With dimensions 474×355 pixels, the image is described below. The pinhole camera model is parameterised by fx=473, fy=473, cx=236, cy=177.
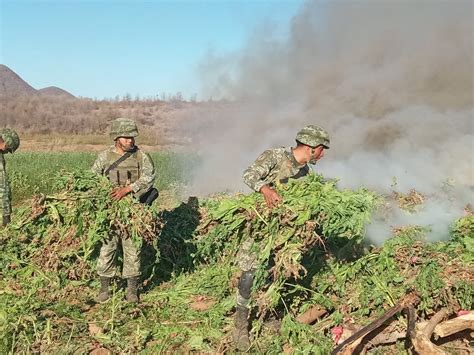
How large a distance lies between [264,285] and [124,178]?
226 centimetres

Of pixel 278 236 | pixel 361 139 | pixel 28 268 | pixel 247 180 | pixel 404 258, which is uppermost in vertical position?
pixel 361 139

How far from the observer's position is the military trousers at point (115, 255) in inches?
226

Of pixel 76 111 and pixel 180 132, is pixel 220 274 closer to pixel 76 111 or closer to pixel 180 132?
pixel 180 132

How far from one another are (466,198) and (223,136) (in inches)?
414

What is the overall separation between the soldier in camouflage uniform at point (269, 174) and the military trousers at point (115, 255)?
5.32 ft

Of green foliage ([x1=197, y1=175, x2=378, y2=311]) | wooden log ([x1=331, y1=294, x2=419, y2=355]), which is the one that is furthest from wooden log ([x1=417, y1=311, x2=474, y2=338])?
green foliage ([x1=197, y1=175, x2=378, y2=311])

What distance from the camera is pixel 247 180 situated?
476 cm

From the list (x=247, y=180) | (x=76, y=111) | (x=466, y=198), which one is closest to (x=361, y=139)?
(x=466, y=198)

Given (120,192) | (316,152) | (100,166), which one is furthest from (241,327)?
(100,166)

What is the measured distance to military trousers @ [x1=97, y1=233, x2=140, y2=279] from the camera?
5.75 m

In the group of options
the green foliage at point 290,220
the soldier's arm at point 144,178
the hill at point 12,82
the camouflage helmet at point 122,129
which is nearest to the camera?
the green foliage at point 290,220

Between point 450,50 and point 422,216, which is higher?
point 450,50

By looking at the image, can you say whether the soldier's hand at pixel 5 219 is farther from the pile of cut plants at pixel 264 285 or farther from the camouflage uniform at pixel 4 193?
the pile of cut plants at pixel 264 285

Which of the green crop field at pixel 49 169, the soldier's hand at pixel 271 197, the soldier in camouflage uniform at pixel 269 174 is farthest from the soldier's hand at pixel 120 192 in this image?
the green crop field at pixel 49 169
